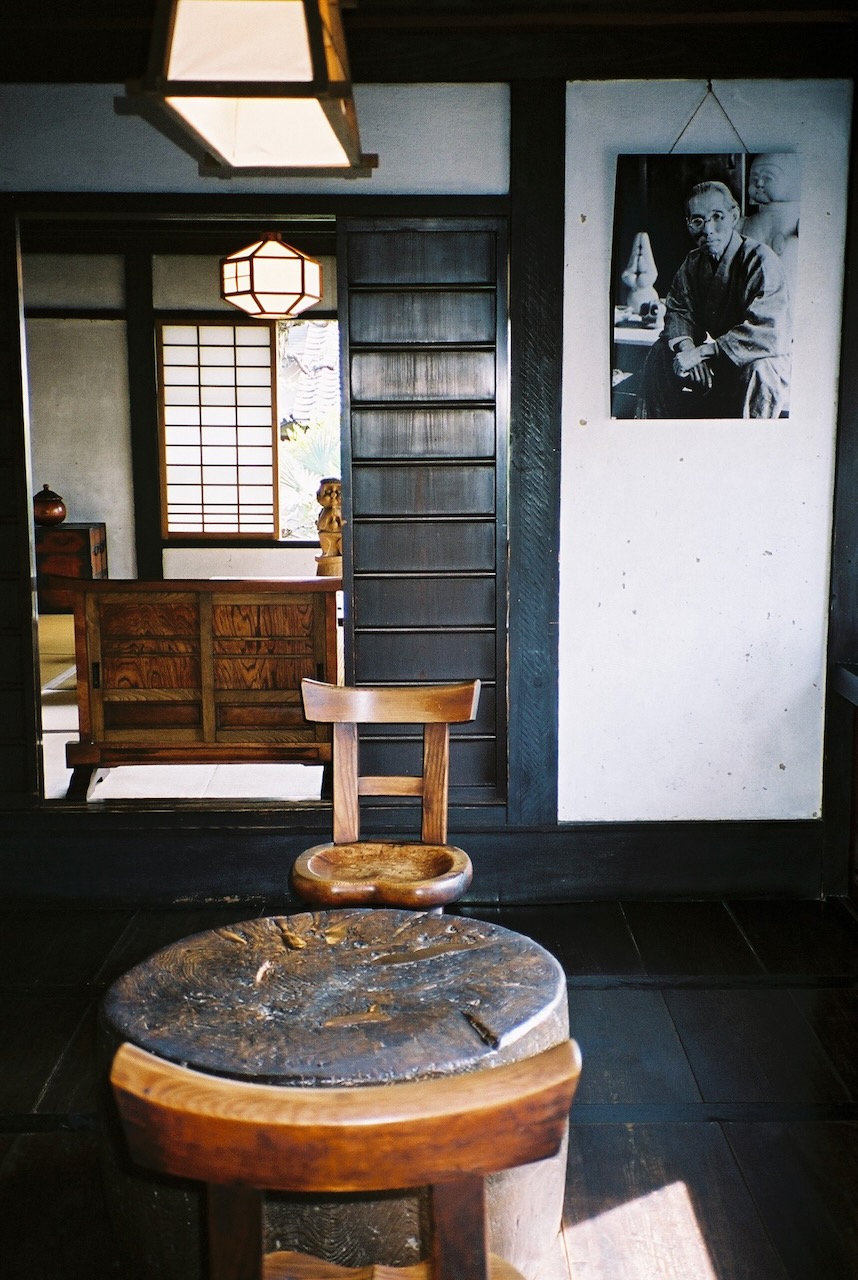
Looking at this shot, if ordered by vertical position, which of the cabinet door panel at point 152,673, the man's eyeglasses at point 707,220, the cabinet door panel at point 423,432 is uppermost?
the man's eyeglasses at point 707,220

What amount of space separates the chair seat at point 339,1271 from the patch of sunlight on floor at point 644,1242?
803 mm

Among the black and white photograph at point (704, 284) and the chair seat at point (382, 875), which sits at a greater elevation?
the black and white photograph at point (704, 284)

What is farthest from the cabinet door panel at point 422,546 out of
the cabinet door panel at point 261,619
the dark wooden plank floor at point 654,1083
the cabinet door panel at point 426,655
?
the dark wooden plank floor at point 654,1083

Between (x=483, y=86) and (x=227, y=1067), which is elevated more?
(x=483, y=86)

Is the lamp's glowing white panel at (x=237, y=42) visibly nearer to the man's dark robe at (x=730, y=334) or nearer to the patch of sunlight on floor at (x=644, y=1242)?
the patch of sunlight on floor at (x=644, y=1242)

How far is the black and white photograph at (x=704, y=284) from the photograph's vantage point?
12.8ft

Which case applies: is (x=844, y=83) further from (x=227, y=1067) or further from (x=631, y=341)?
(x=227, y=1067)

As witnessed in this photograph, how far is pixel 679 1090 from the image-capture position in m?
2.85

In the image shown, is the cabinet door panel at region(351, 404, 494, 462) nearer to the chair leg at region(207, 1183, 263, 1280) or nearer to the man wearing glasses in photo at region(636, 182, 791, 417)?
the man wearing glasses in photo at region(636, 182, 791, 417)

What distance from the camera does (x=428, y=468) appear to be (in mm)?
4078

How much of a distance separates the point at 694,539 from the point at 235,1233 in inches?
131

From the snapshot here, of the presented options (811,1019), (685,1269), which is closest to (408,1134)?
(685,1269)

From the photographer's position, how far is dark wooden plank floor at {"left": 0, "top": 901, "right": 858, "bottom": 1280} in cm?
229

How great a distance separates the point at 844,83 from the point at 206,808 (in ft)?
11.0
